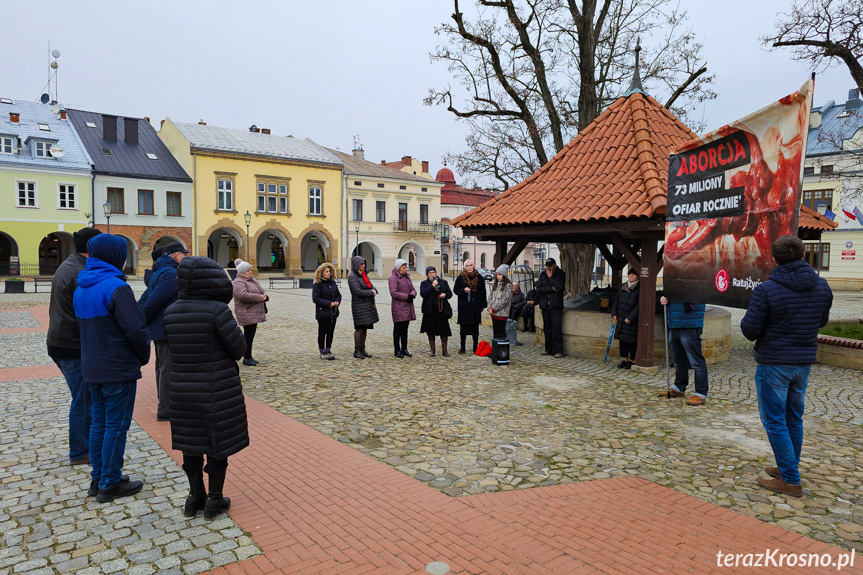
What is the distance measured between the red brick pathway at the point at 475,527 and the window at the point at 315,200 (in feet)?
138

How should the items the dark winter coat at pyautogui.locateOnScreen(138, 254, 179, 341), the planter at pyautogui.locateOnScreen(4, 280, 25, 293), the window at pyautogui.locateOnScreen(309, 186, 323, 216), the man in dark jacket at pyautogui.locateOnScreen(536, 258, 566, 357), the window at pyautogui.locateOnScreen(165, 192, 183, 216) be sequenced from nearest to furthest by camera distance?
1. the dark winter coat at pyautogui.locateOnScreen(138, 254, 179, 341)
2. the man in dark jacket at pyautogui.locateOnScreen(536, 258, 566, 357)
3. the planter at pyautogui.locateOnScreen(4, 280, 25, 293)
4. the window at pyautogui.locateOnScreen(165, 192, 183, 216)
5. the window at pyautogui.locateOnScreen(309, 186, 323, 216)

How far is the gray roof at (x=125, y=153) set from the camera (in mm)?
37700

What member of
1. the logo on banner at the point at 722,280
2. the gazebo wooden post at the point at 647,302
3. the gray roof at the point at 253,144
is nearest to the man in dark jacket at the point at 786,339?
the logo on banner at the point at 722,280

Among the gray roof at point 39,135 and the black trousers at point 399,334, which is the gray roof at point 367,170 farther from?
the black trousers at point 399,334

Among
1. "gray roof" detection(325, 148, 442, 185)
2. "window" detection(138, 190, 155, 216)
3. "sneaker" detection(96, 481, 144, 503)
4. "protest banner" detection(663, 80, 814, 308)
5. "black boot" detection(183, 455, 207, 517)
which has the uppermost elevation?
"gray roof" detection(325, 148, 442, 185)

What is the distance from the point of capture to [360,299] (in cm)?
1022

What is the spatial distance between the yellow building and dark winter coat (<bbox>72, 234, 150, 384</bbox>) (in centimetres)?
3702

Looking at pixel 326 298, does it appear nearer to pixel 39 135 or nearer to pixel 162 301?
pixel 162 301

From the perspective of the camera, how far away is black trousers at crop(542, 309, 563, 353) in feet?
35.6

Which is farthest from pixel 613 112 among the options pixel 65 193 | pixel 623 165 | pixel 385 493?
pixel 65 193

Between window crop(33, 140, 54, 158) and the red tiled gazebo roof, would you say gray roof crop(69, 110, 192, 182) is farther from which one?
the red tiled gazebo roof

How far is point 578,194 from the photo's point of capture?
34.8ft

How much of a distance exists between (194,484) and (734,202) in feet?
18.3

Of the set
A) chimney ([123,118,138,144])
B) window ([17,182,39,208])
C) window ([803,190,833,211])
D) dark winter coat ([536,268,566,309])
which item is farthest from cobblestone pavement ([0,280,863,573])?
chimney ([123,118,138,144])
